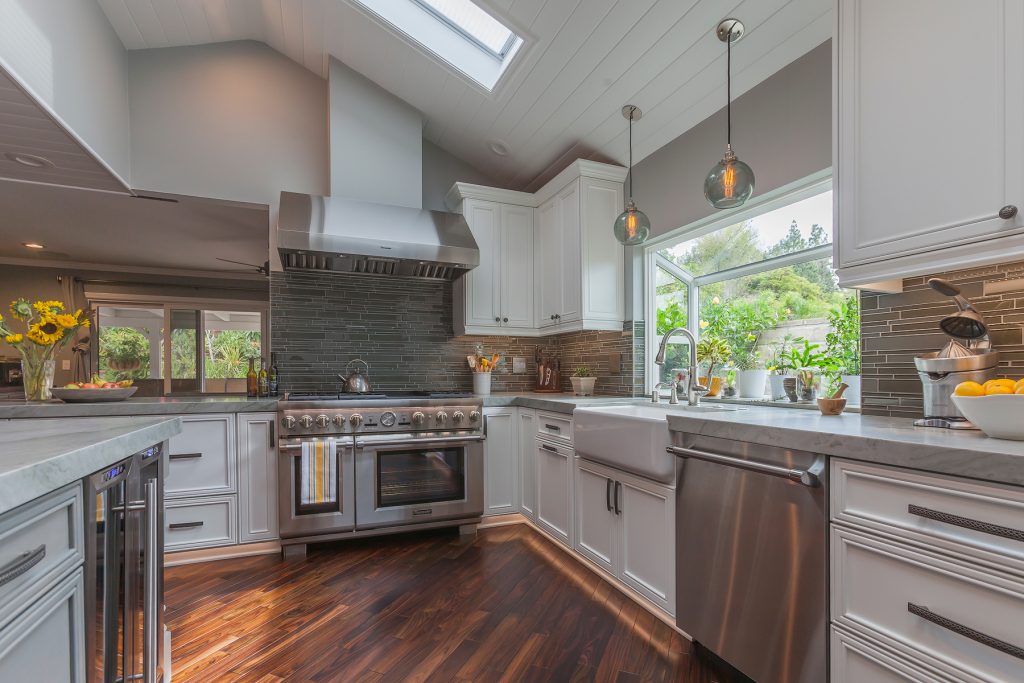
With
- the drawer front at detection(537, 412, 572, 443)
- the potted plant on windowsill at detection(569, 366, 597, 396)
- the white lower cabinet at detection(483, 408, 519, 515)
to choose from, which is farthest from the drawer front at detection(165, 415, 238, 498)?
the potted plant on windowsill at detection(569, 366, 597, 396)

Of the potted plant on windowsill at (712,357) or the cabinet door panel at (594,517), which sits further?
the potted plant on windowsill at (712,357)

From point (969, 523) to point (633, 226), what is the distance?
1.73 metres

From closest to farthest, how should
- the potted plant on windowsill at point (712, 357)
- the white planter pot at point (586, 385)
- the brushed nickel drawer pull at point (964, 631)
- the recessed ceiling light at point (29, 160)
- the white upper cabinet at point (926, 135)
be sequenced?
the brushed nickel drawer pull at point (964, 631) < the white upper cabinet at point (926, 135) < the recessed ceiling light at point (29, 160) < the potted plant on windowsill at point (712, 357) < the white planter pot at point (586, 385)

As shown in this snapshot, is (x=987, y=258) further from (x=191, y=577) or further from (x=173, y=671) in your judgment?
(x=191, y=577)

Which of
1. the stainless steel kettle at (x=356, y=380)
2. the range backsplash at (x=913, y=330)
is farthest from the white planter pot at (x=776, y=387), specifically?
the stainless steel kettle at (x=356, y=380)

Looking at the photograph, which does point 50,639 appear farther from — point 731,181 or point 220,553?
point 731,181

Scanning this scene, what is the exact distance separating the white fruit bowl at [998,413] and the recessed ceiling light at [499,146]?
3.08 metres

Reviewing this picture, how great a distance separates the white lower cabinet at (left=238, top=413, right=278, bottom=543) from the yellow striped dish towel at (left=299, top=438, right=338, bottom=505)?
0.22 meters

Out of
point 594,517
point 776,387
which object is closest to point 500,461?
point 594,517

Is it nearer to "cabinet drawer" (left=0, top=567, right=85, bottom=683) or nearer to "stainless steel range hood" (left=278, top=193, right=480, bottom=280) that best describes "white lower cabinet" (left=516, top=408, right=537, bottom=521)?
"stainless steel range hood" (left=278, top=193, right=480, bottom=280)

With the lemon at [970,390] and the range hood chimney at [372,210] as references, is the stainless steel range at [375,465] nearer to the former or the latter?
the range hood chimney at [372,210]

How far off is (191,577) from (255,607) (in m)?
0.59

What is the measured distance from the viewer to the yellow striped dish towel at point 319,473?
2.73 meters

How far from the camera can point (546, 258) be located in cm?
358
